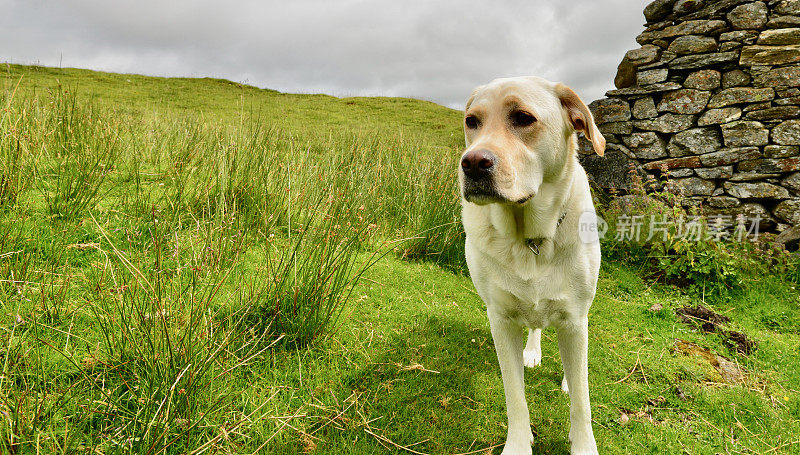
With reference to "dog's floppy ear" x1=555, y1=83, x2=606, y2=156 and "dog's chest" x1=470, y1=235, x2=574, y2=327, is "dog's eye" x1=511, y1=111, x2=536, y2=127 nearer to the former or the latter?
"dog's floppy ear" x1=555, y1=83, x2=606, y2=156

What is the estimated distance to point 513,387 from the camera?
2.38 m

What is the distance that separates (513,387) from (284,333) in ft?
4.75

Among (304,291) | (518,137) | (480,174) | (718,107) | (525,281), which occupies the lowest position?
(304,291)

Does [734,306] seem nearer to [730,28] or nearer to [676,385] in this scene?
[676,385]

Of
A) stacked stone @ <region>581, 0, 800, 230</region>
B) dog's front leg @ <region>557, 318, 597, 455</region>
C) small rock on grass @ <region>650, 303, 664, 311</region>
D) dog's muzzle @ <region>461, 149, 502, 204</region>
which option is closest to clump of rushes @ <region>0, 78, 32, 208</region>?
dog's muzzle @ <region>461, 149, 502, 204</region>

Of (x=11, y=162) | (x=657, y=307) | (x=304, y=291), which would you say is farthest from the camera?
(x=657, y=307)

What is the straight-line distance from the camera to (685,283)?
574cm

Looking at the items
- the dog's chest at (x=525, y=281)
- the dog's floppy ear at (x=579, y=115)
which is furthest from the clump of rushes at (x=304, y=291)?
the dog's floppy ear at (x=579, y=115)

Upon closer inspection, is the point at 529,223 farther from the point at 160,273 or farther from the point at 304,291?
the point at 160,273

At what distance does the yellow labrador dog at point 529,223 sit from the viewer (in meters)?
1.97

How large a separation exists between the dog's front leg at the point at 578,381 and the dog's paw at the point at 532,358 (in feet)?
3.25

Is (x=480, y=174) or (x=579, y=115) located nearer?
(x=480, y=174)

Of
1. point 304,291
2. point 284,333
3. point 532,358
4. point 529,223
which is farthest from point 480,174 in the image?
point 532,358

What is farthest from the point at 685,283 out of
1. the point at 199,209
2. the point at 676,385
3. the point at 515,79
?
the point at 199,209
